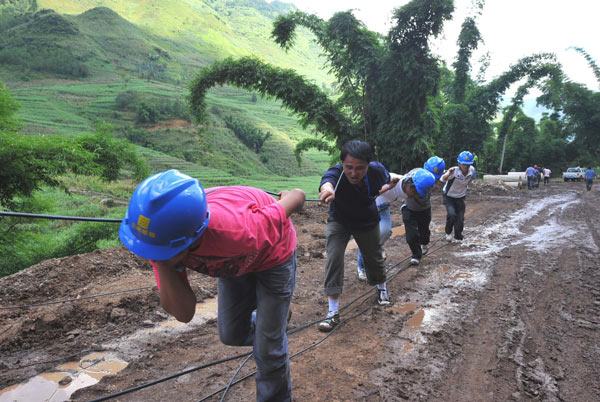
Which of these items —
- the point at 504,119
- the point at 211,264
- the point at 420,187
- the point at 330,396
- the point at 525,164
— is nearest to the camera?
the point at 211,264

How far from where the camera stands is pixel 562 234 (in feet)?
27.8

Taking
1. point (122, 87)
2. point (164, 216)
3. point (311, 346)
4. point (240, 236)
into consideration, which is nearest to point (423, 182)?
point (311, 346)

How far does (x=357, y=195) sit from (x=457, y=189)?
4623 millimetres

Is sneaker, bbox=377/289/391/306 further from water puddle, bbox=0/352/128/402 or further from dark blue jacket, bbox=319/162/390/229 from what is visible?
water puddle, bbox=0/352/128/402

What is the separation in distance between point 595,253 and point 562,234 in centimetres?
195

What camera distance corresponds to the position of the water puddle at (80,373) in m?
2.66

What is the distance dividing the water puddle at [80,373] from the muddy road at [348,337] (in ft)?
0.05

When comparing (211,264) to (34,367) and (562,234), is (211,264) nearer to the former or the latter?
(34,367)

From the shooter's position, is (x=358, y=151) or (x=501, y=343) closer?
(x=358, y=151)

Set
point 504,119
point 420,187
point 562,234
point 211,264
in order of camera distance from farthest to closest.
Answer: point 504,119
point 562,234
point 420,187
point 211,264

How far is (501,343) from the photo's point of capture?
11.1ft

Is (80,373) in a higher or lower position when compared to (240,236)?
lower

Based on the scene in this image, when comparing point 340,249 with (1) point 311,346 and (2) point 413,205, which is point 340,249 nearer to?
(1) point 311,346

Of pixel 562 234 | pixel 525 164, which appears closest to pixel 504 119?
pixel 525 164
